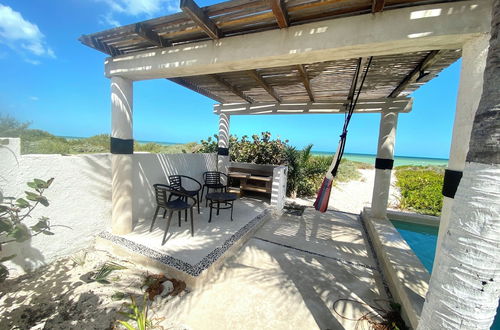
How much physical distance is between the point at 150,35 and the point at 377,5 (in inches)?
98.1

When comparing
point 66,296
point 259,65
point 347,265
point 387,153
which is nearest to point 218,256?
point 66,296

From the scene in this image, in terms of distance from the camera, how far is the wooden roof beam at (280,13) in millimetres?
1724

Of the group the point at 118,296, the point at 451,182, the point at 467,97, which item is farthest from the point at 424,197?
the point at 118,296

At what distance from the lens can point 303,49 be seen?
2.00 metres

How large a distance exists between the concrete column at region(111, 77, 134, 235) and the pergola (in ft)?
0.05

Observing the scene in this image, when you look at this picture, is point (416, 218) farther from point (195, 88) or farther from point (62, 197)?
point (62, 197)

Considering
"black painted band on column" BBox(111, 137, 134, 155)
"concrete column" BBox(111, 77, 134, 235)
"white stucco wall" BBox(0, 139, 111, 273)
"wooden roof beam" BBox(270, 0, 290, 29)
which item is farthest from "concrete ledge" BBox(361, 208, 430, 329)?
"white stucco wall" BBox(0, 139, 111, 273)

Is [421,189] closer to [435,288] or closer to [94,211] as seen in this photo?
[435,288]

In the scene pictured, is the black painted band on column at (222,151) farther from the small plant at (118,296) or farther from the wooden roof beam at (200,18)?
the small plant at (118,296)

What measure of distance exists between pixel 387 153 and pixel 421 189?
379 centimetres

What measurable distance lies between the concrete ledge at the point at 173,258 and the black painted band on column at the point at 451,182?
2.62 m

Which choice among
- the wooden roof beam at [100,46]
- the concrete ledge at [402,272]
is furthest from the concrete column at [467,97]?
the wooden roof beam at [100,46]

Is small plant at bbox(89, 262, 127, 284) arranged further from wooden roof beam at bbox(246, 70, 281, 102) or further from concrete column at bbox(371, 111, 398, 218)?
concrete column at bbox(371, 111, 398, 218)

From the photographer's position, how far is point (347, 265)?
296cm
